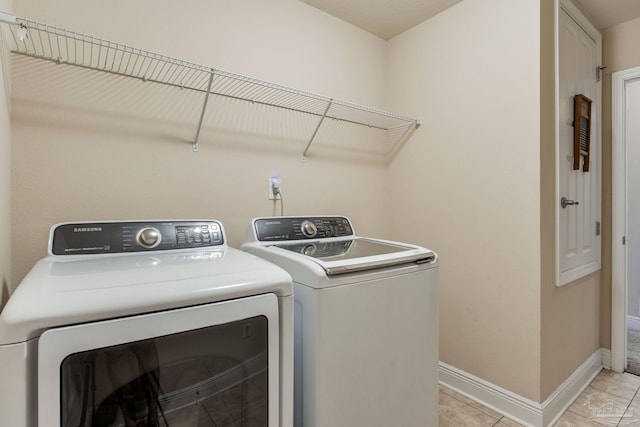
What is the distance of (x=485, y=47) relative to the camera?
1.93 metres

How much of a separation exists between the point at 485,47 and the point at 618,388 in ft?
8.05

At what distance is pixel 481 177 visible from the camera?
1.96 metres

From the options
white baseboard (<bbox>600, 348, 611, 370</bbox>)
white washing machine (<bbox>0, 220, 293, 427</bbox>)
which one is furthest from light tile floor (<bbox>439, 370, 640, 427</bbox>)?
white washing machine (<bbox>0, 220, 293, 427</bbox>)

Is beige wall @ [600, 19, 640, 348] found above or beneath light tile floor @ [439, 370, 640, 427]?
above

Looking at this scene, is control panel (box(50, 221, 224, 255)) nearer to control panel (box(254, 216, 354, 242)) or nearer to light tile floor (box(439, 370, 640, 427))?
control panel (box(254, 216, 354, 242))

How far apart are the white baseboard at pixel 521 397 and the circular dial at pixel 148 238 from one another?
201 cm

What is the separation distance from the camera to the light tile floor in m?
1.80

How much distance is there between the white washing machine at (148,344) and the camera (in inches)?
25.9

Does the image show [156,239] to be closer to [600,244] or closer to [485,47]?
[485,47]

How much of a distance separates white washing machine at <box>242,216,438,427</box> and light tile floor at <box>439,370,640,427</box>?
582 millimetres

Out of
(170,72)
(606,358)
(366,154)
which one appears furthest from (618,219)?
(170,72)

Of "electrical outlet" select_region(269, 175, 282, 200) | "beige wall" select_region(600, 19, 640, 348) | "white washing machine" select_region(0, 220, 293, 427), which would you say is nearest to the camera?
"white washing machine" select_region(0, 220, 293, 427)

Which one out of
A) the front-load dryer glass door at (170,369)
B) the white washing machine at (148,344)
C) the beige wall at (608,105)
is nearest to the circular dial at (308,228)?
the white washing machine at (148,344)

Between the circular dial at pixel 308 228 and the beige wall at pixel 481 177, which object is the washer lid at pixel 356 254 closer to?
the circular dial at pixel 308 228
